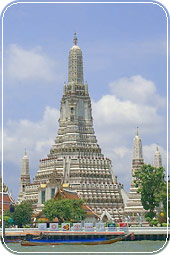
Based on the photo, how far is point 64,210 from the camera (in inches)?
3622

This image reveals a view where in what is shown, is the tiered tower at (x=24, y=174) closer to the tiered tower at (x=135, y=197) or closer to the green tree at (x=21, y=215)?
the tiered tower at (x=135, y=197)

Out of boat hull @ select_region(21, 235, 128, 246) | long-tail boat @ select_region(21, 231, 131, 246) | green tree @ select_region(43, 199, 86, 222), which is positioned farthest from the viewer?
green tree @ select_region(43, 199, 86, 222)

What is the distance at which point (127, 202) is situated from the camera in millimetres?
114938

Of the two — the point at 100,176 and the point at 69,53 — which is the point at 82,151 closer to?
the point at 100,176

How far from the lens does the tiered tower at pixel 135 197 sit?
112m

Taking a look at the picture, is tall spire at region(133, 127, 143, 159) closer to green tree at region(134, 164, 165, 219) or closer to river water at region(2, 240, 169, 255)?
green tree at region(134, 164, 165, 219)

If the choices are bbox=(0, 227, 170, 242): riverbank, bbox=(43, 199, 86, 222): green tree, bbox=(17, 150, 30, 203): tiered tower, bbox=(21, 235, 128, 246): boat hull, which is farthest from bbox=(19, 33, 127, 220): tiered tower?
bbox=(21, 235, 128, 246): boat hull

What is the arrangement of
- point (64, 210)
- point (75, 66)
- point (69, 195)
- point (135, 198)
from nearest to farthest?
point (64, 210) → point (69, 195) → point (135, 198) → point (75, 66)

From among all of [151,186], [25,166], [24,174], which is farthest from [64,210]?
[25,166]

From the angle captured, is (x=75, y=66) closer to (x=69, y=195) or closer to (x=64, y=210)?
(x=69, y=195)

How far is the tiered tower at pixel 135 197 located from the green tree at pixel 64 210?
46.5 ft

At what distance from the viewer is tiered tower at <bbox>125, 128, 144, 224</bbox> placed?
112 metres

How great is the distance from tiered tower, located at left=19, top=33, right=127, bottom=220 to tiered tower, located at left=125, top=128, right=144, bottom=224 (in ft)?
5.20

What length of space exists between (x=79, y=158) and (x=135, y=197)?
1162cm
